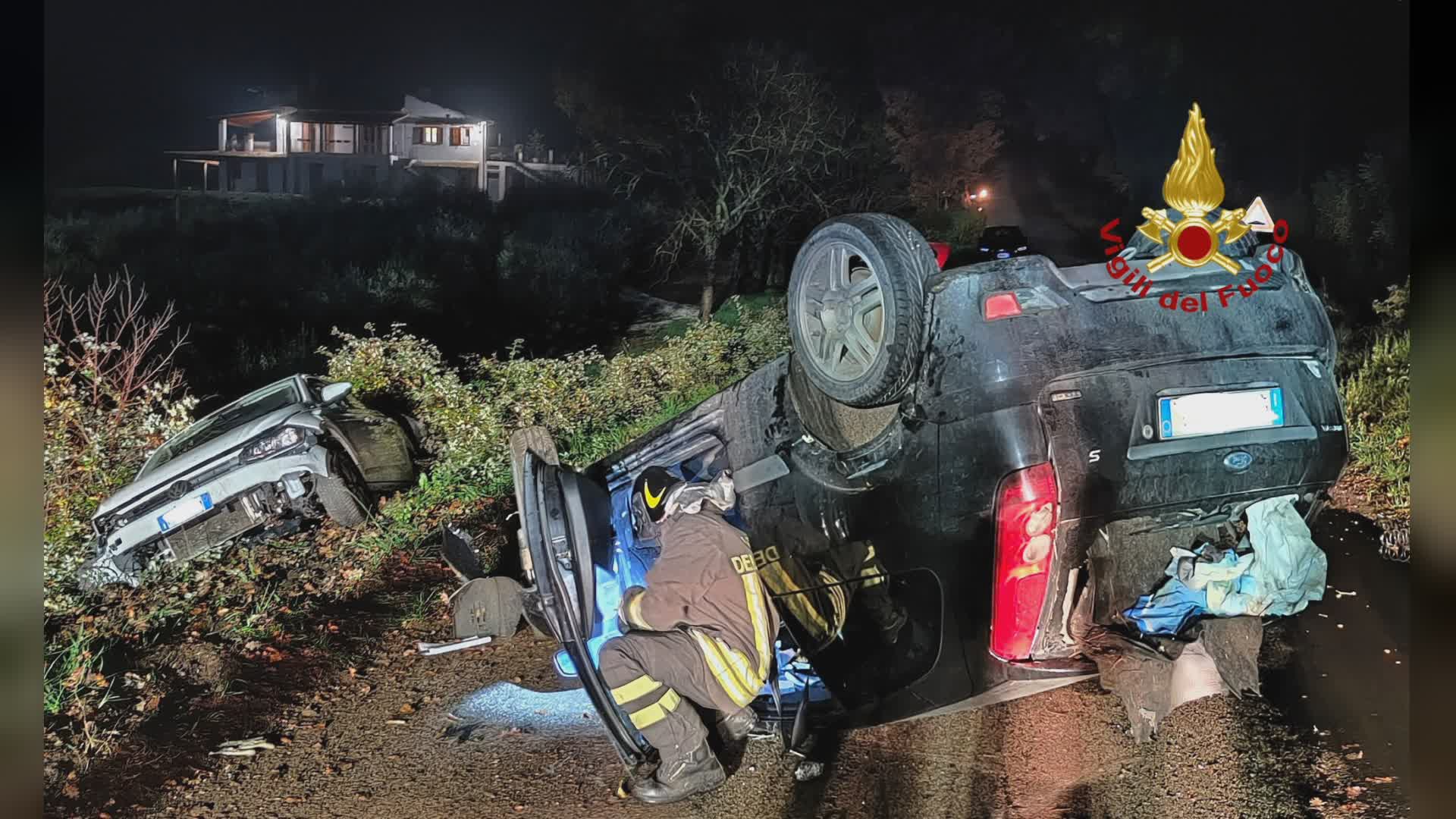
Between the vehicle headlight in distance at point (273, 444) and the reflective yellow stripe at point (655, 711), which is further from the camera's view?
the vehicle headlight in distance at point (273, 444)

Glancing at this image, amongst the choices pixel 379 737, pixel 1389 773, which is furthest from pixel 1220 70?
pixel 379 737

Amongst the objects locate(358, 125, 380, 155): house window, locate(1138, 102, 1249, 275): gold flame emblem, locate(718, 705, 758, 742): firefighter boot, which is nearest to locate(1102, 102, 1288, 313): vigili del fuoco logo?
locate(1138, 102, 1249, 275): gold flame emblem

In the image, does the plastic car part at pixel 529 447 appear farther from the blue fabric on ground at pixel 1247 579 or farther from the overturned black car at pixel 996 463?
the blue fabric on ground at pixel 1247 579

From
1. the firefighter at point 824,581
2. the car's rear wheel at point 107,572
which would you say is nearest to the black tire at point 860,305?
the firefighter at point 824,581

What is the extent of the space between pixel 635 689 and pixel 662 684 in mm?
74

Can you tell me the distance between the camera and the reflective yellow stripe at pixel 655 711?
2947 mm

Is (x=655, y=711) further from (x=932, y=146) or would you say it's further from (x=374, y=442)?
(x=932, y=146)

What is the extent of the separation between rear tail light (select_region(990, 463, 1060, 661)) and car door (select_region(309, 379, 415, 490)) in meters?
1.92

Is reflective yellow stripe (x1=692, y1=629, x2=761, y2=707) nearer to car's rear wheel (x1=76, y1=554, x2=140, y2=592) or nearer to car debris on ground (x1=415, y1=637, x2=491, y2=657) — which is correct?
car debris on ground (x1=415, y1=637, x2=491, y2=657)

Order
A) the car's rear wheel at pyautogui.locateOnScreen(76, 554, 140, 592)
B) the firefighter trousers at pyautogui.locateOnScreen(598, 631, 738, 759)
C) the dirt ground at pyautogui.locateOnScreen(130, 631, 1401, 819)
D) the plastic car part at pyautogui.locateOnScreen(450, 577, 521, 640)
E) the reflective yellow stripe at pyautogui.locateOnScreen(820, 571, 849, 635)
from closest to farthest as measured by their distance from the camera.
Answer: the firefighter trousers at pyautogui.locateOnScreen(598, 631, 738, 759)
the dirt ground at pyautogui.locateOnScreen(130, 631, 1401, 819)
the reflective yellow stripe at pyautogui.locateOnScreen(820, 571, 849, 635)
the car's rear wheel at pyautogui.locateOnScreen(76, 554, 140, 592)
the plastic car part at pyautogui.locateOnScreen(450, 577, 521, 640)

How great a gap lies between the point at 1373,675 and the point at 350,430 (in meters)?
3.34

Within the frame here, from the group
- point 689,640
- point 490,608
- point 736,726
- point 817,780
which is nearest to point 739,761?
point 736,726

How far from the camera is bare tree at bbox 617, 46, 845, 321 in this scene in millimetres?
3740
